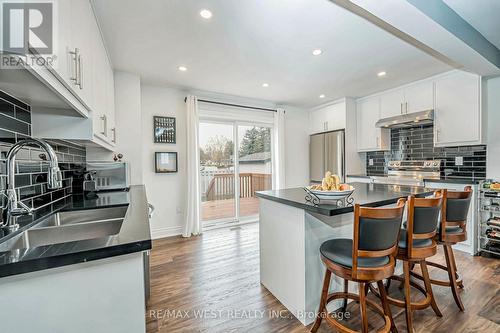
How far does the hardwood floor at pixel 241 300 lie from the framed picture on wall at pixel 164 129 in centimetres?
179

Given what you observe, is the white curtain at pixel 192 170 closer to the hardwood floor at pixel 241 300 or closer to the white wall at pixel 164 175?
the white wall at pixel 164 175

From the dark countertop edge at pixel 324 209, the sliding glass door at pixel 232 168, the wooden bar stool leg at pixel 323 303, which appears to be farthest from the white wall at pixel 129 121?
the wooden bar stool leg at pixel 323 303

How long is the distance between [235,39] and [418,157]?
3564 millimetres

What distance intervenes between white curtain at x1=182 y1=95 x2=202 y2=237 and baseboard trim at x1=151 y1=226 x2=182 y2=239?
0.18 m

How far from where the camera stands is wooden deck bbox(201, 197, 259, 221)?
171 inches

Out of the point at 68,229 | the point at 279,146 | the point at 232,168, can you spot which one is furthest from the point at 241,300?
the point at 279,146

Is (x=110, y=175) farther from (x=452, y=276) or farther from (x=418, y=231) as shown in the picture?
(x=452, y=276)

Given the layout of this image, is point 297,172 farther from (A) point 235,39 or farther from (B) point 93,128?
(B) point 93,128

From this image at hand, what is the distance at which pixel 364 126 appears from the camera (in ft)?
14.5

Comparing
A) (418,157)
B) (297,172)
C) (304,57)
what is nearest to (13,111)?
(304,57)

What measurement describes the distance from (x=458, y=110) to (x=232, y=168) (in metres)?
3.62

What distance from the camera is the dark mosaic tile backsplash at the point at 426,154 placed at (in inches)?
128

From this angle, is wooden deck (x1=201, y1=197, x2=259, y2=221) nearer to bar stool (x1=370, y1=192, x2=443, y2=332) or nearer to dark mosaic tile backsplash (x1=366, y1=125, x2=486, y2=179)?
dark mosaic tile backsplash (x1=366, y1=125, x2=486, y2=179)

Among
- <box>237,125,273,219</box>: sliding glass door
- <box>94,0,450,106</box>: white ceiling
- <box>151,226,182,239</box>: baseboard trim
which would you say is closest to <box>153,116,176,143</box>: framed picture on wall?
<box>94,0,450,106</box>: white ceiling
